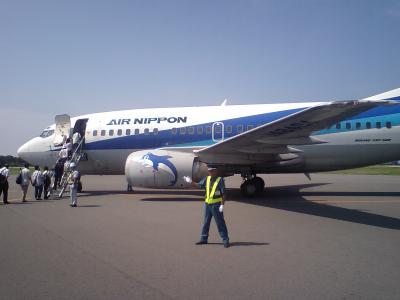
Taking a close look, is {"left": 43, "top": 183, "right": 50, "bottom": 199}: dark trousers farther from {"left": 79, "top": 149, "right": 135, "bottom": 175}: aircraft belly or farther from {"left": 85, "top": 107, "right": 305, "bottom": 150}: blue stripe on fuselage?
{"left": 85, "top": 107, "right": 305, "bottom": 150}: blue stripe on fuselage

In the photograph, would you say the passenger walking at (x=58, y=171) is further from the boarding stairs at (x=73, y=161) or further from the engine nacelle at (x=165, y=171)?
the engine nacelle at (x=165, y=171)

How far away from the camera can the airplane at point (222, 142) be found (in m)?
10.5

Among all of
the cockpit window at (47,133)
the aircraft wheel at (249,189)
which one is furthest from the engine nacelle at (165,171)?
the cockpit window at (47,133)

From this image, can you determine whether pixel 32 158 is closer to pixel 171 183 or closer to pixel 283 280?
pixel 171 183

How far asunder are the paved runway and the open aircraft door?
21.2 feet

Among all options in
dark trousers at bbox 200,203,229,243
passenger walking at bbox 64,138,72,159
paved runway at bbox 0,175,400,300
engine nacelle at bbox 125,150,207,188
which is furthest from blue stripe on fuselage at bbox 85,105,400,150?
dark trousers at bbox 200,203,229,243

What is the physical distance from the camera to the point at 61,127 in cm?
1507

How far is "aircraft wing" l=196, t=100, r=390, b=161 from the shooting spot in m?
7.02

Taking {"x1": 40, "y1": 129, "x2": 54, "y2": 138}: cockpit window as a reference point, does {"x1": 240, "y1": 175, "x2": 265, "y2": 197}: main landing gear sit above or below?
below

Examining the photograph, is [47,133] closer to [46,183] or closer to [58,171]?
[58,171]

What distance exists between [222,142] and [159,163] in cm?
279

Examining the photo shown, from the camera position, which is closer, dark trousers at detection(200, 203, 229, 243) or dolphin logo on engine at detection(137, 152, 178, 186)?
dark trousers at detection(200, 203, 229, 243)

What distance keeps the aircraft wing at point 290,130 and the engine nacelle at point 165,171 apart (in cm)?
61

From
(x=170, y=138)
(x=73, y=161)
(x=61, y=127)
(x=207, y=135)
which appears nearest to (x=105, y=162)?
(x=73, y=161)
